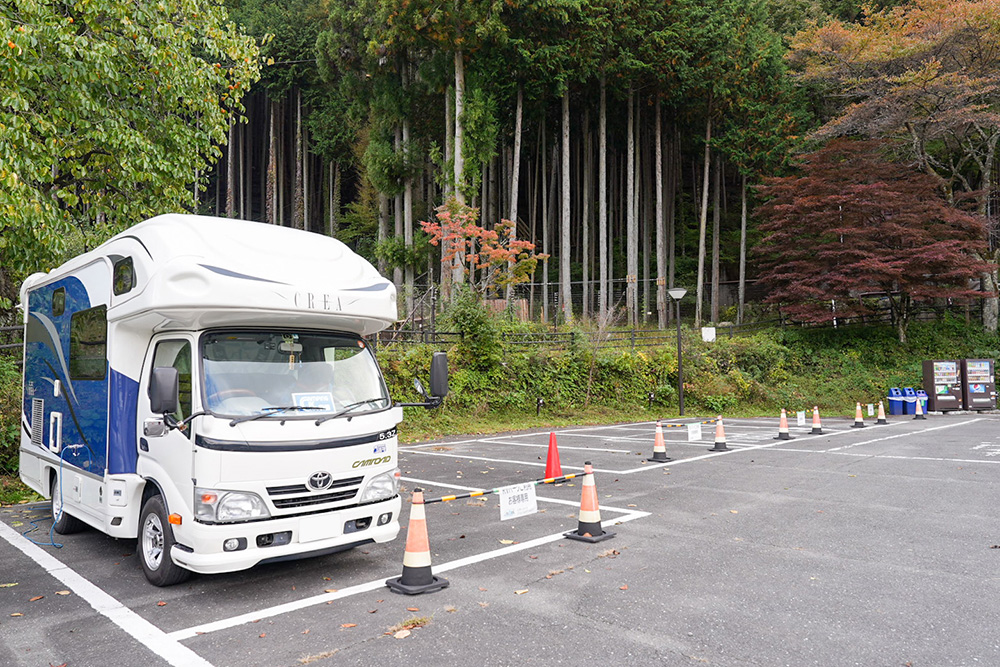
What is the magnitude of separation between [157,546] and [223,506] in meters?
1.13

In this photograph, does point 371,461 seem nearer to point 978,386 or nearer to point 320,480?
point 320,480

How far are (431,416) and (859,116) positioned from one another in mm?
20851

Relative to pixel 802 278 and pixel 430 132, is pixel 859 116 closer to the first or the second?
pixel 802 278

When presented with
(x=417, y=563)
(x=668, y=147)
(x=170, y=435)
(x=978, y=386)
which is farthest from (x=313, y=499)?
(x=668, y=147)

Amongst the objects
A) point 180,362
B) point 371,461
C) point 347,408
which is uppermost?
point 180,362

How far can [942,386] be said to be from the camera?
920 inches

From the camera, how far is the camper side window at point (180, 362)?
5.37m

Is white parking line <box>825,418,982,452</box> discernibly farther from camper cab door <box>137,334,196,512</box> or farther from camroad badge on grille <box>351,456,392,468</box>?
camper cab door <box>137,334,196,512</box>

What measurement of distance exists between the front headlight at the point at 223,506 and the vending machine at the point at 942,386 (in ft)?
81.0

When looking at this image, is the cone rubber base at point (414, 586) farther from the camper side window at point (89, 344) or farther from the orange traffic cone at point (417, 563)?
the camper side window at point (89, 344)

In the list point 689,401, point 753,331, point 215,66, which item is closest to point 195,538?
point 215,66

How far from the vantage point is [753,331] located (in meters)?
30.5

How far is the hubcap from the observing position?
18.3 ft

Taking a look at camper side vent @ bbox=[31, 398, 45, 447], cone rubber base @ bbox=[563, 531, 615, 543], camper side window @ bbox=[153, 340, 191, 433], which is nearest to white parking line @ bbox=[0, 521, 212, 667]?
camper side vent @ bbox=[31, 398, 45, 447]
